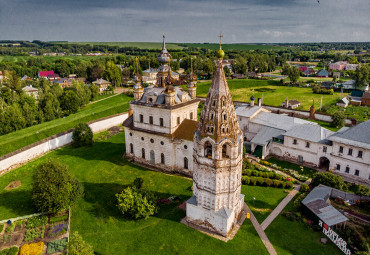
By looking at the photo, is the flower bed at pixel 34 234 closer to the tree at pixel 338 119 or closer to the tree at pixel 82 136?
the tree at pixel 82 136

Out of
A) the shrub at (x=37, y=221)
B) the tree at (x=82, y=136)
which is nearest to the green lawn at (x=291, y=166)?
the tree at (x=82, y=136)

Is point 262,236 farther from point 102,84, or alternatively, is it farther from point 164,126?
point 102,84

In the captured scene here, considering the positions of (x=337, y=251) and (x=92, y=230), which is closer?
(x=337, y=251)

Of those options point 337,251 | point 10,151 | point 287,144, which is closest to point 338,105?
point 287,144

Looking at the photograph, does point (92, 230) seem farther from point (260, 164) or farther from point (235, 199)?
point (260, 164)

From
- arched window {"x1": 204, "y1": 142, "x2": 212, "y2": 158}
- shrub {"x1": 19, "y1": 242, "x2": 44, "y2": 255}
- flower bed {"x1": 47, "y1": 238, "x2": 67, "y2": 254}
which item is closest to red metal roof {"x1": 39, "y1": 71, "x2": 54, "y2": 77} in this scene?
shrub {"x1": 19, "y1": 242, "x2": 44, "y2": 255}

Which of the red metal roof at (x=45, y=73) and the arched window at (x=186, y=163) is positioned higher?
the red metal roof at (x=45, y=73)

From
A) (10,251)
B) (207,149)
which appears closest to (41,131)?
(10,251)
